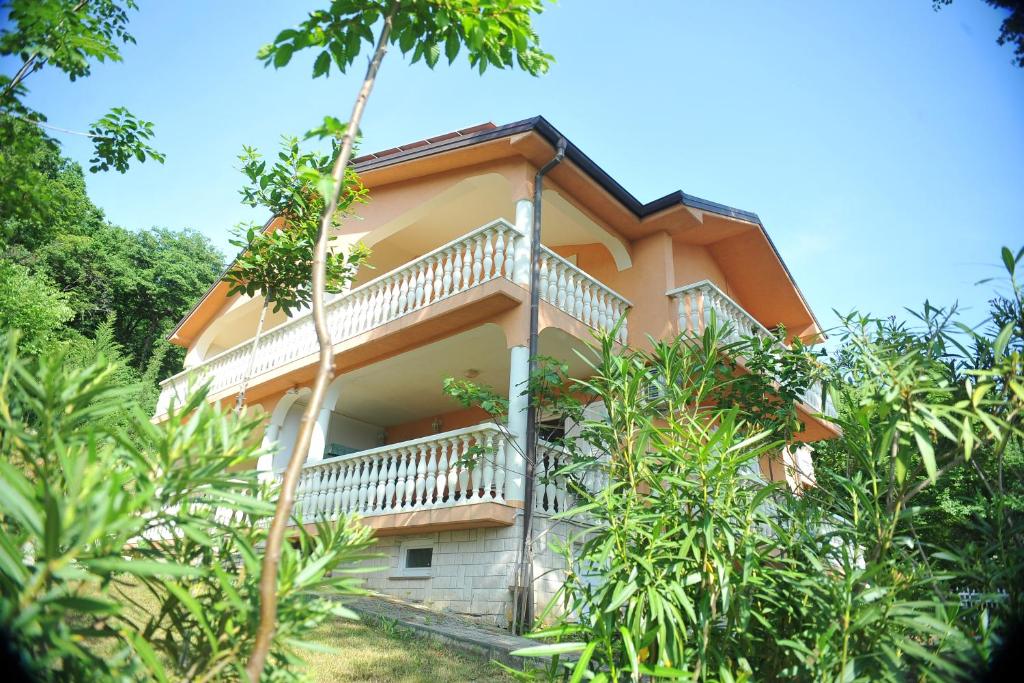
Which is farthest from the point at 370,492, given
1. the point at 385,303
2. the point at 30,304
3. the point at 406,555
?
the point at 30,304

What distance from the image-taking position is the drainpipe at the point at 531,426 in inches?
288

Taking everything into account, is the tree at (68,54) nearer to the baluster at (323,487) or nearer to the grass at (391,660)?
the grass at (391,660)

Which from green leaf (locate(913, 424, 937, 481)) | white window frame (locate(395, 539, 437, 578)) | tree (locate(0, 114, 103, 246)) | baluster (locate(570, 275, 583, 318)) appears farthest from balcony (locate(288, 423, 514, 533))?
green leaf (locate(913, 424, 937, 481))

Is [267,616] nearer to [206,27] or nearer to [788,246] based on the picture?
[206,27]

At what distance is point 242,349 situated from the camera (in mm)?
15023

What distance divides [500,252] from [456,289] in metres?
0.97

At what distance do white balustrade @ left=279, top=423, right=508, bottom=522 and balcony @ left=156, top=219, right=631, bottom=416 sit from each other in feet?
7.23

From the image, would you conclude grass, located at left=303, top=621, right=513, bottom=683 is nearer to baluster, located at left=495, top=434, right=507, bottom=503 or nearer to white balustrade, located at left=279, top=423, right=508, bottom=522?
white balustrade, located at left=279, top=423, right=508, bottom=522

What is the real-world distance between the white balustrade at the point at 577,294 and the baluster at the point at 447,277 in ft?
5.06

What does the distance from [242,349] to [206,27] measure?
12.7 metres

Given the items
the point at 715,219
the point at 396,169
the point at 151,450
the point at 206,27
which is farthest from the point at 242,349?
the point at 151,450

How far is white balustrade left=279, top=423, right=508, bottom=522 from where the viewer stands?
27.1 feet

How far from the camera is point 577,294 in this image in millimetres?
10367

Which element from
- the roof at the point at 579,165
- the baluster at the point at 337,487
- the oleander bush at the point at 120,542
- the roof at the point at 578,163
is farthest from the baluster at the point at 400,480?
the oleander bush at the point at 120,542
